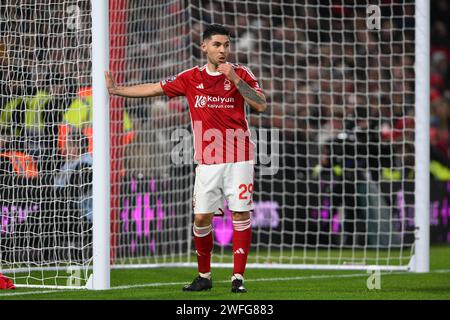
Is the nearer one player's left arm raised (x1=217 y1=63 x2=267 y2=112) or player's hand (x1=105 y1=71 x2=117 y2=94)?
player's left arm raised (x1=217 y1=63 x2=267 y2=112)

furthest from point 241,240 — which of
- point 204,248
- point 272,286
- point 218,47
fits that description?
point 218,47

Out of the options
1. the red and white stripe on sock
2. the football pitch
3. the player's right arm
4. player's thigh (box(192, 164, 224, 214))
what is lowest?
the football pitch

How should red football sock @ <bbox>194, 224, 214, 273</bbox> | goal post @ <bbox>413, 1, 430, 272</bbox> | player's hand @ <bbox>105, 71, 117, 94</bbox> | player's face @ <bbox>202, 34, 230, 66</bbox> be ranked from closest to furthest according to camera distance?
player's face @ <bbox>202, 34, 230, 66</bbox> → player's hand @ <bbox>105, 71, 117, 94</bbox> → red football sock @ <bbox>194, 224, 214, 273</bbox> → goal post @ <bbox>413, 1, 430, 272</bbox>

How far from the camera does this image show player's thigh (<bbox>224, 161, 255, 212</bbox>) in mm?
7180

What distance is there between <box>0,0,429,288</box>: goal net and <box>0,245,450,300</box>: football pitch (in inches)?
18.0

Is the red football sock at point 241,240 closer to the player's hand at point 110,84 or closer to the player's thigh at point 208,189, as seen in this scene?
the player's thigh at point 208,189

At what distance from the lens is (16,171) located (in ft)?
29.0

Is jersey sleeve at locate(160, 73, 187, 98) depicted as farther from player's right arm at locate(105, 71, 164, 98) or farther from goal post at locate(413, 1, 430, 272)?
goal post at locate(413, 1, 430, 272)

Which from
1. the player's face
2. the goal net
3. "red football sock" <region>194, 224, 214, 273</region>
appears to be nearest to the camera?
the player's face

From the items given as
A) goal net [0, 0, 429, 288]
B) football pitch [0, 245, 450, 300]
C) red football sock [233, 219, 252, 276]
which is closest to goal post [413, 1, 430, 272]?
goal net [0, 0, 429, 288]

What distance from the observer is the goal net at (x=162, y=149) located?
8.70 meters

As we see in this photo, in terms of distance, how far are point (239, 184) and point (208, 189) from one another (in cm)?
22

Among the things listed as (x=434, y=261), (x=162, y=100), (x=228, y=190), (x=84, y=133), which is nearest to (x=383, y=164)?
(x=434, y=261)

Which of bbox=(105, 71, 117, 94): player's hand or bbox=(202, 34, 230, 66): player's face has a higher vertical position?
bbox=(202, 34, 230, 66): player's face
